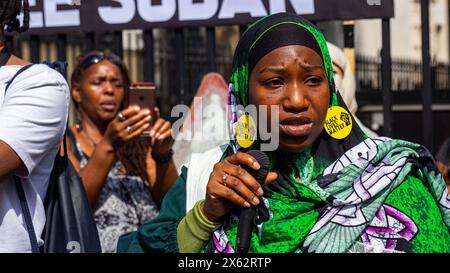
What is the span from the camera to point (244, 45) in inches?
102

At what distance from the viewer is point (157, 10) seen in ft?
14.2

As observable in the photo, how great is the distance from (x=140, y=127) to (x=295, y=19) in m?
1.57

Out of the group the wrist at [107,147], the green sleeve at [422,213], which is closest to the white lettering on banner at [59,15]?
the wrist at [107,147]

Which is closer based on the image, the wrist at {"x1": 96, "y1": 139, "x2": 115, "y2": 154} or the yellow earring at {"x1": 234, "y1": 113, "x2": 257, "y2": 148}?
the yellow earring at {"x1": 234, "y1": 113, "x2": 257, "y2": 148}

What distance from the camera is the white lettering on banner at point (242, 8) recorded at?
4.21 m

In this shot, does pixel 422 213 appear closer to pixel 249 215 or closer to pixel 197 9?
pixel 249 215

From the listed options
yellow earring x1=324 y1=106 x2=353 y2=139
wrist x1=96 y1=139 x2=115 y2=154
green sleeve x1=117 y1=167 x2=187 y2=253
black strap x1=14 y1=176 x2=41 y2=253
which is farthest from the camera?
wrist x1=96 y1=139 x2=115 y2=154

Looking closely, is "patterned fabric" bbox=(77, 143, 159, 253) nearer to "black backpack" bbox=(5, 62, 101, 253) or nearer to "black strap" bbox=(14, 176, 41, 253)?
"black backpack" bbox=(5, 62, 101, 253)

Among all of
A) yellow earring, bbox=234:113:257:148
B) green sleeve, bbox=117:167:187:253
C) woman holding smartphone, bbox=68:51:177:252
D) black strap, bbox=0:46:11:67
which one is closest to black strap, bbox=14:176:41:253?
green sleeve, bbox=117:167:187:253

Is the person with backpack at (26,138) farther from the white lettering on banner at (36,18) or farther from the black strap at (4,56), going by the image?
the white lettering on banner at (36,18)

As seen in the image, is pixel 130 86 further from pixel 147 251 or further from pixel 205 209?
pixel 205 209

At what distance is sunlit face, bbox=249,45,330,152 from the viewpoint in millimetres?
2441
